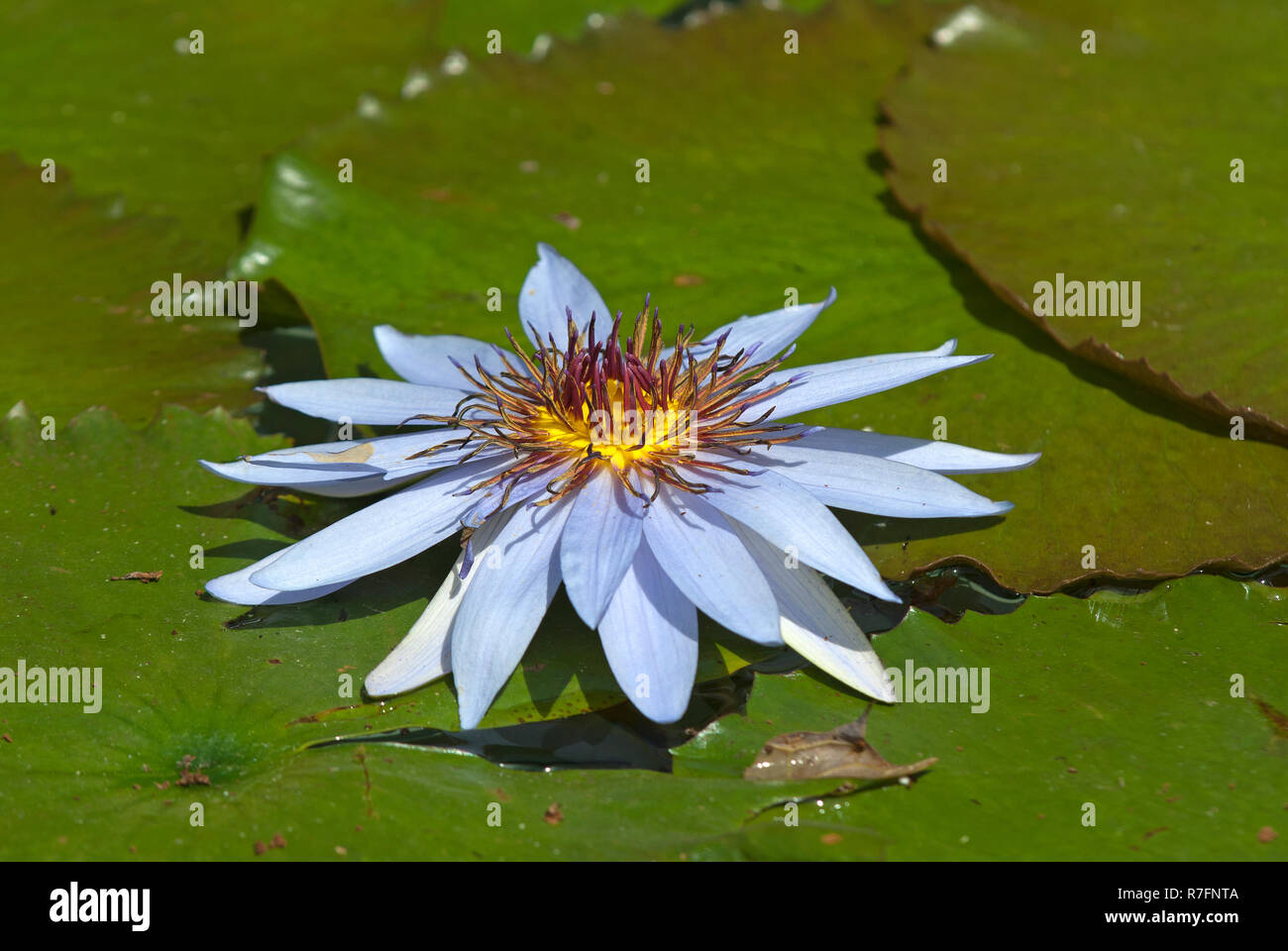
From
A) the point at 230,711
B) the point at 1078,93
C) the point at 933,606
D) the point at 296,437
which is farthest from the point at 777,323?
the point at 1078,93

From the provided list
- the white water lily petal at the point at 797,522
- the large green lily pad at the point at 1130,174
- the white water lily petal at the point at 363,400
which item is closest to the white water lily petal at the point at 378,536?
the white water lily petal at the point at 363,400

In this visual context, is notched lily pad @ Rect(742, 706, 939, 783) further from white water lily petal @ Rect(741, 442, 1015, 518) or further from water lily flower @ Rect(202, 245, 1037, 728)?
white water lily petal @ Rect(741, 442, 1015, 518)

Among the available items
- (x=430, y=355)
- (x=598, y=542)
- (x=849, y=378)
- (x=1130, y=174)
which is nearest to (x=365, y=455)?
(x=430, y=355)

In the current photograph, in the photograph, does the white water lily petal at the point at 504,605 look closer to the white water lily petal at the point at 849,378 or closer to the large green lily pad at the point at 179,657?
the large green lily pad at the point at 179,657

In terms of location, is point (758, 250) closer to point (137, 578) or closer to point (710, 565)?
point (710, 565)

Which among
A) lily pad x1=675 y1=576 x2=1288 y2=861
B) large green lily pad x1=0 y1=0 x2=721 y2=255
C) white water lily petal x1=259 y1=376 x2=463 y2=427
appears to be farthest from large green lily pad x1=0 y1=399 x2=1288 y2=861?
large green lily pad x1=0 y1=0 x2=721 y2=255

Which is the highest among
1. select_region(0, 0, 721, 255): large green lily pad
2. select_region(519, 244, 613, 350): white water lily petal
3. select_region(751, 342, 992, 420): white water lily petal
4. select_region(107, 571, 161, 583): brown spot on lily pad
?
→ select_region(0, 0, 721, 255): large green lily pad

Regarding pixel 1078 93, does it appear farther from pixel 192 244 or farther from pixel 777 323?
pixel 192 244

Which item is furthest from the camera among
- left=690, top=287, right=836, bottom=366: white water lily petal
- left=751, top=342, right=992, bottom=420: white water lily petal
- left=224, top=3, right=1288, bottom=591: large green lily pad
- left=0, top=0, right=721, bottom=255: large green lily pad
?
left=0, top=0, right=721, bottom=255: large green lily pad
